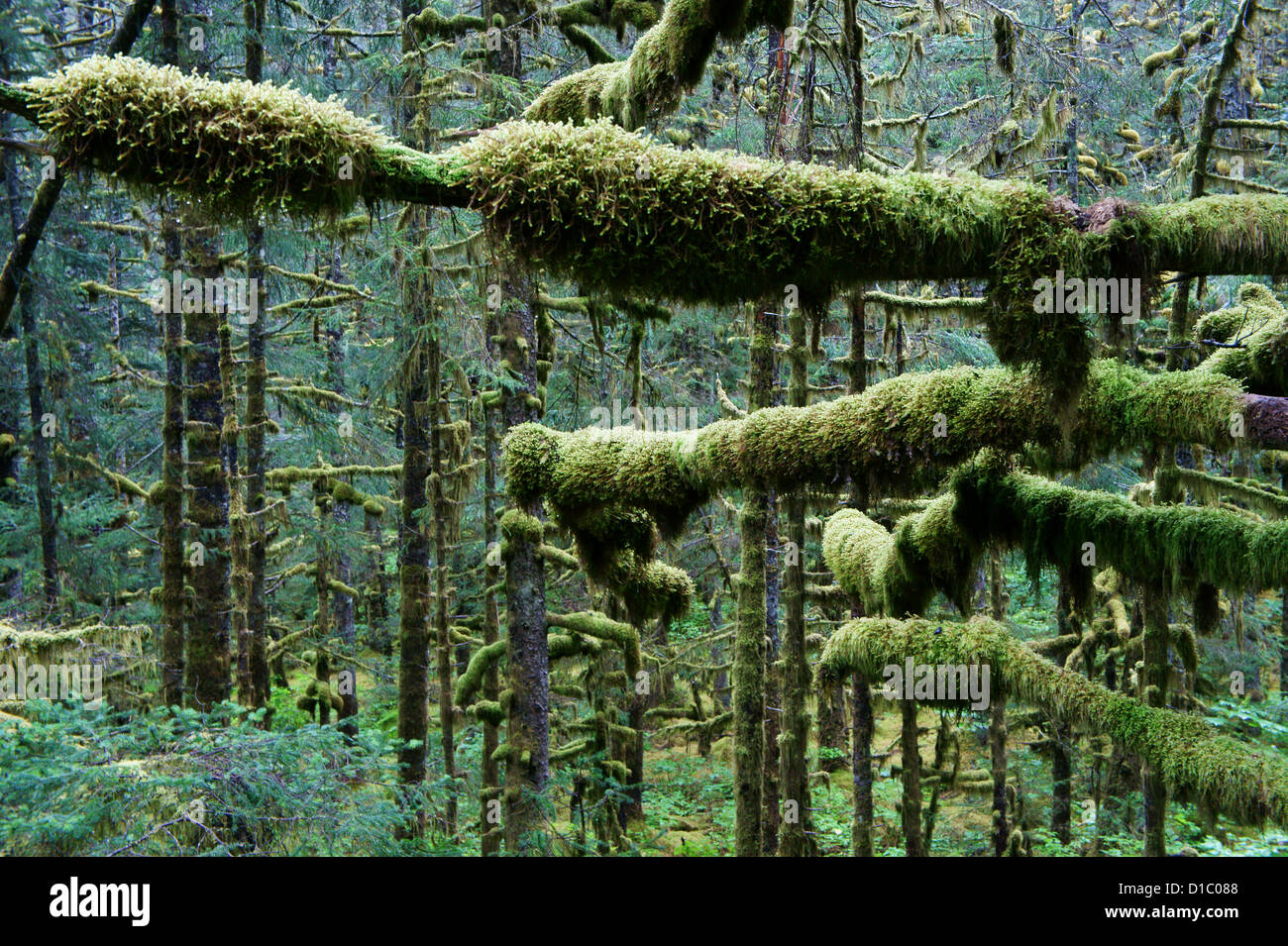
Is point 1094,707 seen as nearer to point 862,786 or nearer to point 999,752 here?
point 862,786

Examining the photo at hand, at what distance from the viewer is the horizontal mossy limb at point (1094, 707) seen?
5293 mm

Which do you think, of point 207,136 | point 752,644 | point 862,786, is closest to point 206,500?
point 752,644

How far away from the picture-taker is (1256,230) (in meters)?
4.62

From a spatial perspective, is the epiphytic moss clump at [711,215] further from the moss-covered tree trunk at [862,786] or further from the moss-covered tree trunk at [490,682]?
the moss-covered tree trunk at [490,682]

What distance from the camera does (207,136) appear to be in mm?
4020

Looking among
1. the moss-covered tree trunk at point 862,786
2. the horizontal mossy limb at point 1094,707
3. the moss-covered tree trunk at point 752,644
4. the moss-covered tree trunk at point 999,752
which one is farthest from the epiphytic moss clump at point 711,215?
the moss-covered tree trunk at point 999,752

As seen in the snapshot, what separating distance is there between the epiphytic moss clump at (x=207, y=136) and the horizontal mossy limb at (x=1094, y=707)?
4.95 m

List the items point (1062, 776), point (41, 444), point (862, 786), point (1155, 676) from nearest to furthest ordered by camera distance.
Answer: point (1155, 676) < point (862, 786) < point (41, 444) < point (1062, 776)

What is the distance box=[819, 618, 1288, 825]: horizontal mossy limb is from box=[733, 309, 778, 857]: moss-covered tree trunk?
1166 mm

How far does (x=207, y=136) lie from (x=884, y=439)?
4.07 m
